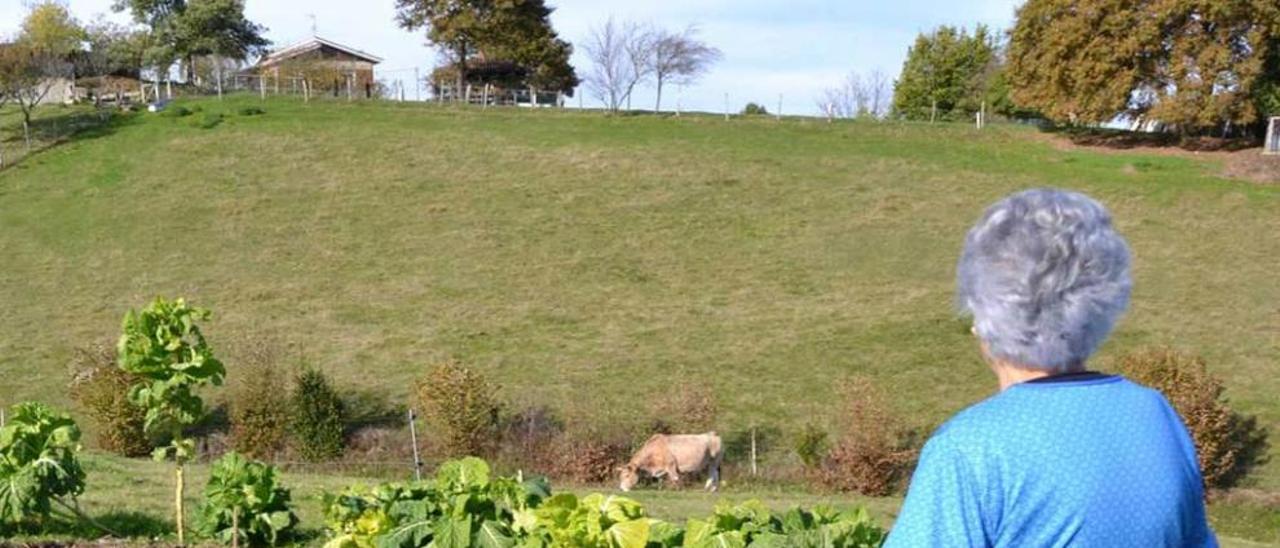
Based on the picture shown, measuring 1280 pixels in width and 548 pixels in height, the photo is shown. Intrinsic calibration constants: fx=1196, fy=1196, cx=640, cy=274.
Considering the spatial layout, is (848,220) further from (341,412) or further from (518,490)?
(518,490)

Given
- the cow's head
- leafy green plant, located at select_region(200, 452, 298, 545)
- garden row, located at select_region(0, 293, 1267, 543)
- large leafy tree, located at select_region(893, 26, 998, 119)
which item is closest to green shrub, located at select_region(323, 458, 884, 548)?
leafy green plant, located at select_region(200, 452, 298, 545)

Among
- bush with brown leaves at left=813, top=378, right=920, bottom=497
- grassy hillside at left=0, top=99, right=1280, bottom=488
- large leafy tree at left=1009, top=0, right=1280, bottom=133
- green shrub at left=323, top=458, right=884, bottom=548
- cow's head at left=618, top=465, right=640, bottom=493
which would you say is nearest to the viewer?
green shrub at left=323, top=458, right=884, bottom=548

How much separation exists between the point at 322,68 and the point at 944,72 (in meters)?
28.9

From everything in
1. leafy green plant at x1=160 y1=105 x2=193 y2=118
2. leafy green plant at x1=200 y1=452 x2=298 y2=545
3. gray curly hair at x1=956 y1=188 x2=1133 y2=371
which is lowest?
leafy green plant at x1=200 y1=452 x2=298 y2=545

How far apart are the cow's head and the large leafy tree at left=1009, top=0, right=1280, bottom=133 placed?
26.7m

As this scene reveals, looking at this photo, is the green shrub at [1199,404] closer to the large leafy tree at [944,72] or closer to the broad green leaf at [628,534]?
the broad green leaf at [628,534]

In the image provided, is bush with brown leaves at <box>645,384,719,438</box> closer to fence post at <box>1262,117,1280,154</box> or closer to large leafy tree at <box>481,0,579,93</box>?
fence post at <box>1262,117,1280,154</box>

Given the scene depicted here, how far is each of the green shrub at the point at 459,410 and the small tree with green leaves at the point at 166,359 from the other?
8.93 metres

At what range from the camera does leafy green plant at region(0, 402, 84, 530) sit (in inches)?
265

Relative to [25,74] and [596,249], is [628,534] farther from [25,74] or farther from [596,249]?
[25,74]

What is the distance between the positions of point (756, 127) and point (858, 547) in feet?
127

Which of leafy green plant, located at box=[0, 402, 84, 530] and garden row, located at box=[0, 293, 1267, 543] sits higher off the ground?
leafy green plant, located at box=[0, 402, 84, 530]

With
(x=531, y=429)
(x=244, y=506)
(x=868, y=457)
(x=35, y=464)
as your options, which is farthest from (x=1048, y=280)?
(x=531, y=429)

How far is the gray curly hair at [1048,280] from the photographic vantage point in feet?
6.92
